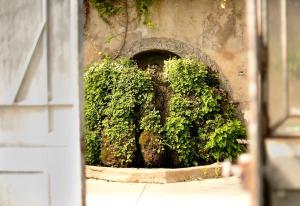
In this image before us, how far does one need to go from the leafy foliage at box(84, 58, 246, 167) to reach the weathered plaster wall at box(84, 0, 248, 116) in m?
0.67

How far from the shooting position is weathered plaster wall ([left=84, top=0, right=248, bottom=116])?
961 centimetres

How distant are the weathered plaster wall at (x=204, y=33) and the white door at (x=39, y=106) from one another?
16.9 feet

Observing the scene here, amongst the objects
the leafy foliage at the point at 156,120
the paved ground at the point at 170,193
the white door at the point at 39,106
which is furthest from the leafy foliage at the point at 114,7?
the white door at the point at 39,106

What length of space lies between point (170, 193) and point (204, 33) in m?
3.44

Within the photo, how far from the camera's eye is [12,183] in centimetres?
484

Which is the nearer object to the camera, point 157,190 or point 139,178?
point 157,190

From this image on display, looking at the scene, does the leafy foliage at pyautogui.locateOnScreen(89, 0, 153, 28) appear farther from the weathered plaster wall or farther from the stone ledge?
the stone ledge

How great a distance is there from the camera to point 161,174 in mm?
8266

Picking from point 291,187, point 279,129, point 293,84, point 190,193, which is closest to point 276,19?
point 293,84

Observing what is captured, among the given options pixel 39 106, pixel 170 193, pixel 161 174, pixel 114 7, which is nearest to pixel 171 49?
pixel 114 7

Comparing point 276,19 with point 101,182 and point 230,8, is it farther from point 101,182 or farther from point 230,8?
point 230,8

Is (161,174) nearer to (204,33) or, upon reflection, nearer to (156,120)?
(156,120)

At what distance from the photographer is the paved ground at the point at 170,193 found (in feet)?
22.4

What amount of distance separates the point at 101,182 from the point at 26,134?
377 cm
